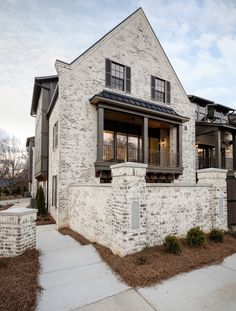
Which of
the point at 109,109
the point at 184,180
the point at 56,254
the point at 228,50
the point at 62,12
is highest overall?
the point at 228,50

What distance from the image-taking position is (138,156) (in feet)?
42.0

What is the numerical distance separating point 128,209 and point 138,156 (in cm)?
753

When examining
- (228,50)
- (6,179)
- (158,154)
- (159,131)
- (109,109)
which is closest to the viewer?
(109,109)

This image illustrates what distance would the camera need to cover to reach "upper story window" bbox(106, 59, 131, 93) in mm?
11805

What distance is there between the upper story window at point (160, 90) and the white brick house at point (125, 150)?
0.23 ft

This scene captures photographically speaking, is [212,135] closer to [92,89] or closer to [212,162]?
[212,162]

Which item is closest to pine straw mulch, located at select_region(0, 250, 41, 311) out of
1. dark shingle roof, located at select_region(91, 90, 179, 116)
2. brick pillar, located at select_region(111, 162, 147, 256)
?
brick pillar, located at select_region(111, 162, 147, 256)

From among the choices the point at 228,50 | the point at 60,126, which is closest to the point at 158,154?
the point at 60,126

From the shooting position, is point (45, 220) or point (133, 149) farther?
point (133, 149)

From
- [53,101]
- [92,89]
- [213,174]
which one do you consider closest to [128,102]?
[92,89]

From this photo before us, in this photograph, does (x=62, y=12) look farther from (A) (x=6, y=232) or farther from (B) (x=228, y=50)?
(B) (x=228, y=50)

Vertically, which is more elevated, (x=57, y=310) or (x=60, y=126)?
(x=60, y=126)

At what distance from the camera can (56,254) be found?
595 cm

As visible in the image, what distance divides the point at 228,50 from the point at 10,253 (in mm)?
19708
